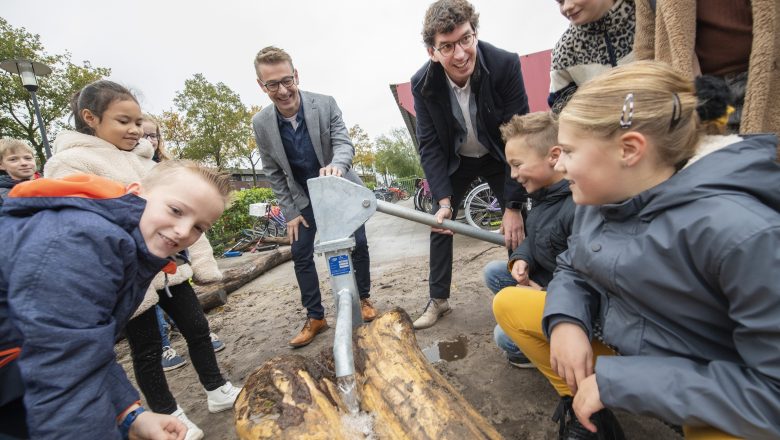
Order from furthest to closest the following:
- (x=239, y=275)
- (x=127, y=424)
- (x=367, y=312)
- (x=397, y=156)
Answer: (x=397, y=156), (x=239, y=275), (x=367, y=312), (x=127, y=424)

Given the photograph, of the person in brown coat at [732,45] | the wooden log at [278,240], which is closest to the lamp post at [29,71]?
the wooden log at [278,240]

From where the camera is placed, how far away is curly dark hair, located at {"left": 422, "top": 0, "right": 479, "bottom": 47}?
6.02 ft

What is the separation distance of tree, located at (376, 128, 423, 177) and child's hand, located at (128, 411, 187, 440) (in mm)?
38946

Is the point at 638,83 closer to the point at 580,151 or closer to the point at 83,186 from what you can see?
the point at 580,151

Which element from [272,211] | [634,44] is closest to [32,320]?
[634,44]

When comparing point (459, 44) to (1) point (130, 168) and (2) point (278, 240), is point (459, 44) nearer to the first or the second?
(1) point (130, 168)

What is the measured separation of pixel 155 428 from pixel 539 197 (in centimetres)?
168

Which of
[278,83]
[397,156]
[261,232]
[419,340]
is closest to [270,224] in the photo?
[261,232]

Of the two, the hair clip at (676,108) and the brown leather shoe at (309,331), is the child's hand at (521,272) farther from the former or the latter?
the brown leather shoe at (309,331)

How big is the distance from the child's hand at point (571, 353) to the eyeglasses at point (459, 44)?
4.87 feet

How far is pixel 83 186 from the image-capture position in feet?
3.14

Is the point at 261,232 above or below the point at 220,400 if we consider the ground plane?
below

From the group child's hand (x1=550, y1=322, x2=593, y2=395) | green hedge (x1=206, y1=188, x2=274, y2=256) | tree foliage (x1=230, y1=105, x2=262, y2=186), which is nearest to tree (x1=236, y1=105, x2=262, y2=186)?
tree foliage (x1=230, y1=105, x2=262, y2=186)

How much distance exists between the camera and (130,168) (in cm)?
171
